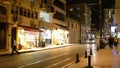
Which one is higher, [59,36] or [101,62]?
[59,36]

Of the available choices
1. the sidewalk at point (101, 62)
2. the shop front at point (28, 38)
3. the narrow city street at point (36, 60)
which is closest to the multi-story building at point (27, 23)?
the shop front at point (28, 38)

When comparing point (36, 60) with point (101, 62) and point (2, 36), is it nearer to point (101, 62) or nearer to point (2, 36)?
point (101, 62)

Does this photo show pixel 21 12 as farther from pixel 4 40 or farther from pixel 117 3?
pixel 117 3

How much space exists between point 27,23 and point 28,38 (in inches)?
105

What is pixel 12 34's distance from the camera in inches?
1623

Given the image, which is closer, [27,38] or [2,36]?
[2,36]

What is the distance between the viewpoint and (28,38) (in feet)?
153

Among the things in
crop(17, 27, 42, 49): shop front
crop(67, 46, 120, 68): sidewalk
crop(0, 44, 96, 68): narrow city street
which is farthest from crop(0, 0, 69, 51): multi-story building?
crop(67, 46, 120, 68): sidewalk

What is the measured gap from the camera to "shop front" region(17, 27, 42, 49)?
42756 mm

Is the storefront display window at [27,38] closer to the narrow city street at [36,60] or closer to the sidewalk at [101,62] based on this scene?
the narrow city street at [36,60]

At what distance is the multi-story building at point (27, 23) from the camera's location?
38969 mm

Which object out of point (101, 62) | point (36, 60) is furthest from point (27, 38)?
point (101, 62)

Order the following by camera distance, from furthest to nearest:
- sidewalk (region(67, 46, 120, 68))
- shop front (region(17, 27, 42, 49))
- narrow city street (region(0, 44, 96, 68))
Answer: shop front (region(17, 27, 42, 49)) < narrow city street (region(0, 44, 96, 68)) < sidewalk (region(67, 46, 120, 68))

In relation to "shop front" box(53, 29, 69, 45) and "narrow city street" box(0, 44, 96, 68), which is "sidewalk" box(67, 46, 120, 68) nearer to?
"narrow city street" box(0, 44, 96, 68)
